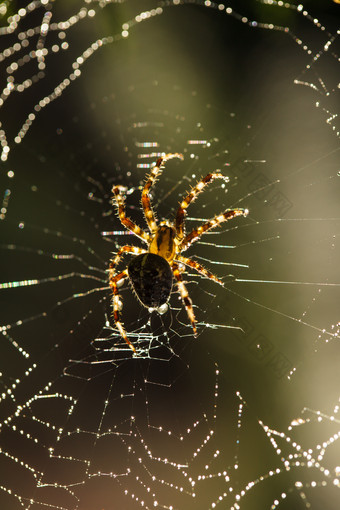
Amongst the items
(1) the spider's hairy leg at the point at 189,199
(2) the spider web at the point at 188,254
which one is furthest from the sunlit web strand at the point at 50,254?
(1) the spider's hairy leg at the point at 189,199

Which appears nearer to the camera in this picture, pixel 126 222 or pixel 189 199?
pixel 189 199

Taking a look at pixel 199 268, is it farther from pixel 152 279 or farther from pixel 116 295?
pixel 116 295

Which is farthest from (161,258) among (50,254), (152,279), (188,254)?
(50,254)

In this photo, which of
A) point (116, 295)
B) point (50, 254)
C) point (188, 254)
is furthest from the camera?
point (50, 254)

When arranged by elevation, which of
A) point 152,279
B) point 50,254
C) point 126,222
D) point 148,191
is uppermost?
point 50,254

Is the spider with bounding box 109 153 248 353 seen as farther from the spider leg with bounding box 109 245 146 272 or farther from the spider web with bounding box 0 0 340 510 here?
the spider web with bounding box 0 0 340 510

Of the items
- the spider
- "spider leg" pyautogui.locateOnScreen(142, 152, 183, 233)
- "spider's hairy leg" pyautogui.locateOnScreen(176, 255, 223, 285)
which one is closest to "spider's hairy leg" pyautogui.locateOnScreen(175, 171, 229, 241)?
the spider

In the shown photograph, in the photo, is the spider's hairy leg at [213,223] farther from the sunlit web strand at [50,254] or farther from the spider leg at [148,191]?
the sunlit web strand at [50,254]
